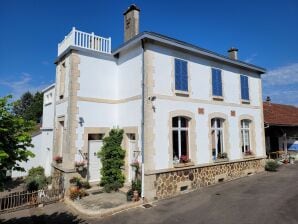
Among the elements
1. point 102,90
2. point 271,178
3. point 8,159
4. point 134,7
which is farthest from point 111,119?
point 271,178

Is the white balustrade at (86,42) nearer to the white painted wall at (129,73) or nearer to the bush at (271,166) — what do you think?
the white painted wall at (129,73)

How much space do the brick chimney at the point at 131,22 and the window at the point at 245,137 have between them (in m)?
7.88

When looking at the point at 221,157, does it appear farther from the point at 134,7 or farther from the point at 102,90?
the point at 134,7

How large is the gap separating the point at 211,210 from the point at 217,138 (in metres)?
4.89

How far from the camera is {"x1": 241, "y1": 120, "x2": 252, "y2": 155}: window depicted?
535 inches

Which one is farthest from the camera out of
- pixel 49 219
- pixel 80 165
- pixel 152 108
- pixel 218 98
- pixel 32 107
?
pixel 32 107

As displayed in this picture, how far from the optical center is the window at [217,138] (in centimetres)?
1195

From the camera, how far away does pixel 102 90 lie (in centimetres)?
1127

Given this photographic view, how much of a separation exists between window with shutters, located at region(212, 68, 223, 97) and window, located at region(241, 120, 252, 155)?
8.97 feet

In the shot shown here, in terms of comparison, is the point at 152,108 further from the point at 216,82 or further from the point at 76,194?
the point at 216,82

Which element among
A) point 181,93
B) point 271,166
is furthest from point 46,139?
point 271,166

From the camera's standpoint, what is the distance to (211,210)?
7.86m

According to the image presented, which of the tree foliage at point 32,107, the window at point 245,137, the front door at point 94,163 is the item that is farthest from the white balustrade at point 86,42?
the tree foliage at point 32,107

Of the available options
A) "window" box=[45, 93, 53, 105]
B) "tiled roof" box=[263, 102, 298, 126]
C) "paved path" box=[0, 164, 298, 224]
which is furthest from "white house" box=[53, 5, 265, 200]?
"tiled roof" box=[263, 102, 298, 126]
